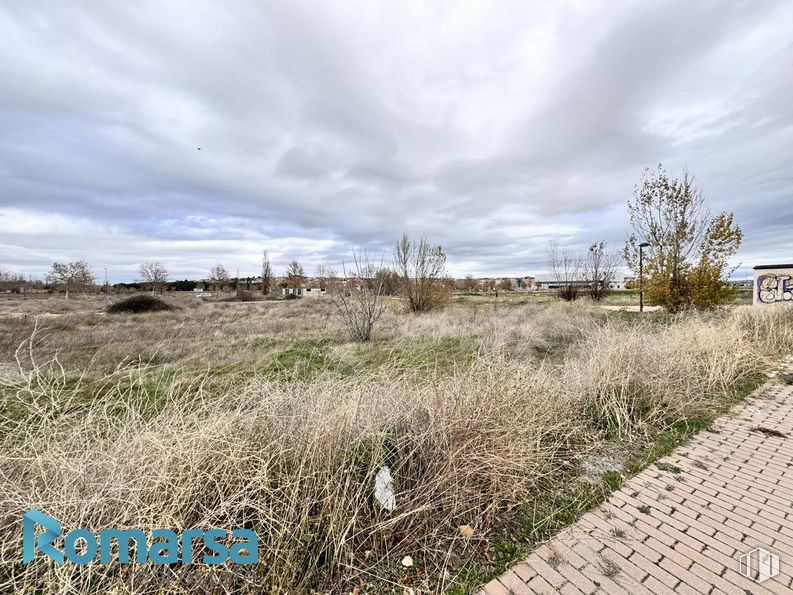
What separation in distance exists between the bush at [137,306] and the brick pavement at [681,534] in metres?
27.1

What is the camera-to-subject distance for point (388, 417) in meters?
3.05

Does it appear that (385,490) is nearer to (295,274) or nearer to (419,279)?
(419,279)

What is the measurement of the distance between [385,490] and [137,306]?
27.0 m

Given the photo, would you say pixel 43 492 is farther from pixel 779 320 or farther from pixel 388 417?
pixel 779 320

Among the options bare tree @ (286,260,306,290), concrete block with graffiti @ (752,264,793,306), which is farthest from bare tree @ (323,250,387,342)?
bare tree @ (286,260,306,290)

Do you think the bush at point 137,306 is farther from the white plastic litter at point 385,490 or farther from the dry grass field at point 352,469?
the white plastic litter at point 385,490

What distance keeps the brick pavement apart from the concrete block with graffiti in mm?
15720

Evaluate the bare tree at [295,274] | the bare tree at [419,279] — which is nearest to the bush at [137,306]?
the bare tree at [419,279]

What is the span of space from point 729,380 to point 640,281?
10.9 meters

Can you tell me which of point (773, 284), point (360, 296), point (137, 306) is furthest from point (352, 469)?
point (137, 306)

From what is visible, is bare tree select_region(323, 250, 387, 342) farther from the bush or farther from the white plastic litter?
the bush

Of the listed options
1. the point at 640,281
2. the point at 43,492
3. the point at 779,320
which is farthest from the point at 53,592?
the point at 640,281

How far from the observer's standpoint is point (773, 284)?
1413 cm

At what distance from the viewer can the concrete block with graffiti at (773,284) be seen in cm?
1383
